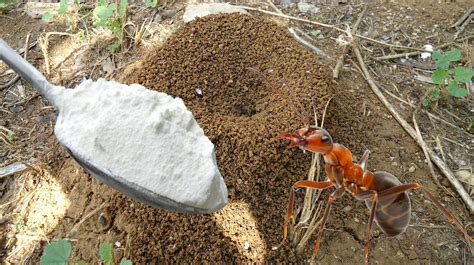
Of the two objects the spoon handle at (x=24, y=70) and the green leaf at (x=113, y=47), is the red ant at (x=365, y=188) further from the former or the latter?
the green leaf at (x=113, y=47)

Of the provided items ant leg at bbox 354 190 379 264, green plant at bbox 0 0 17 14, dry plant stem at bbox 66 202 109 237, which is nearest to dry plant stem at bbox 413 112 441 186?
ant leg at bbox 354 190 379 264

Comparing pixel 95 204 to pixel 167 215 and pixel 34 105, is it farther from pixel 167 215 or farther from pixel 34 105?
pixel 34 105

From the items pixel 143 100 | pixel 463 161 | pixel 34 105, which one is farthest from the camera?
pixel 34 105

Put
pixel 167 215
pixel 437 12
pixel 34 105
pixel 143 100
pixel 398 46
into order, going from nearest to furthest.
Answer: pixel 143 100
pixel 167 215
pixel 34 105
pixel 398 46
pixel 437 12

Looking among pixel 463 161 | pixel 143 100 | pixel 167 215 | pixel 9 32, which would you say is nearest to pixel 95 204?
pixel 167 215

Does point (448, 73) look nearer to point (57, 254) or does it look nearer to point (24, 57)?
point (57, 254)

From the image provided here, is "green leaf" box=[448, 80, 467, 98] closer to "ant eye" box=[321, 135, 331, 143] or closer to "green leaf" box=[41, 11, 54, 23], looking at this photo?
"ant eye" box=[321, 135, 331, 143]
